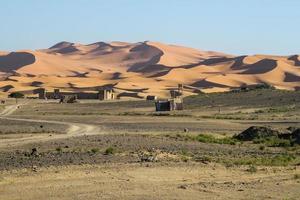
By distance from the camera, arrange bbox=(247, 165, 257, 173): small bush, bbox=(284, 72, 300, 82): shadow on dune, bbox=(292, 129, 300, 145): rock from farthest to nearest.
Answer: bbox=(284, 72, 300, 82): shadow on dune → bbox=(292, 129, 300, 145): rock → bbox=(247, 165, 257, 173): small bush

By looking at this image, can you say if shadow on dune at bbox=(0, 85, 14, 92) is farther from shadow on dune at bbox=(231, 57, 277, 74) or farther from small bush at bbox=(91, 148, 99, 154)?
small bush at bbox=(91, 148, 99, 154)

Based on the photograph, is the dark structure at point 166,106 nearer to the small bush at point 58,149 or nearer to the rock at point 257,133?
the rock at point 257,133

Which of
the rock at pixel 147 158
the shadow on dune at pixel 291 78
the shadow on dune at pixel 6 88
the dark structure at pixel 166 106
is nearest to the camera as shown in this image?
the rock at pixel 147 158

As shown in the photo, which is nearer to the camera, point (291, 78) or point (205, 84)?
point (205, 84)

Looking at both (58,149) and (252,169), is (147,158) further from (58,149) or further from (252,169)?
(58,149)

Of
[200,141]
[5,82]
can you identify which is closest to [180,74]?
[5,82]

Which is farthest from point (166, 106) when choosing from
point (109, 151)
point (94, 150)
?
point (109, 151)

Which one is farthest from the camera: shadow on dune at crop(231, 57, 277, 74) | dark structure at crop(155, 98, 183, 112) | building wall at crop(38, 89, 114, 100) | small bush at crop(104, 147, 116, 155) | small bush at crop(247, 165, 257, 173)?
shadow on dune at crop(231, 57, 277, 74)

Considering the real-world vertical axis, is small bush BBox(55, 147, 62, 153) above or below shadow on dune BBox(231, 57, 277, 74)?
below

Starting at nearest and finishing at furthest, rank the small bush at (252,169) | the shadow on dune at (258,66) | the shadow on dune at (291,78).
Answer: the small bush at (252,169) → the shadow on dune at (291,78) → the shadow on dune at (258,66)

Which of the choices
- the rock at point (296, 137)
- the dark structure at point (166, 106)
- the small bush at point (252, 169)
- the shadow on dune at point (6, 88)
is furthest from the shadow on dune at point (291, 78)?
the small bush at point (252, 169)

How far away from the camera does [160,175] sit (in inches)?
761

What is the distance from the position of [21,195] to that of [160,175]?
4.60m

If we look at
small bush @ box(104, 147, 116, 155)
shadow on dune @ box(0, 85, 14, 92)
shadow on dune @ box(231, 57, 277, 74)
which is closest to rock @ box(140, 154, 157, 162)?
small bush @ box(104, 147, 116, 155)
